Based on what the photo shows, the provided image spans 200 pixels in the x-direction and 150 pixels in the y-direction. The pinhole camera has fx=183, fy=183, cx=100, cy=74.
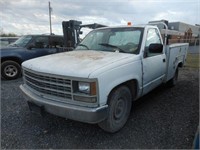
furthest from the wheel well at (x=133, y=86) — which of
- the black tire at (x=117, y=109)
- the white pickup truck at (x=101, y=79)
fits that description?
the black tire at (x=117, y=109)

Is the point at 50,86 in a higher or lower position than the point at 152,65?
lower

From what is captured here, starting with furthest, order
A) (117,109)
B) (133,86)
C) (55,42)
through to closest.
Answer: (55,42) < (133,86) < (117,109)

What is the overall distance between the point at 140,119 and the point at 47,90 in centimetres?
190

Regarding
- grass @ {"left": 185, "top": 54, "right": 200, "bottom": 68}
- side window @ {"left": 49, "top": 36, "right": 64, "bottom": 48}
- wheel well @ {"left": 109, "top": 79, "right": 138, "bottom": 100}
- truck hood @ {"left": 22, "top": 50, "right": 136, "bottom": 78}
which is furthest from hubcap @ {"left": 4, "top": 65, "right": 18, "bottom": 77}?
grass @ {"left": 185, "top": 54, "right": 200, "bottom": 68}

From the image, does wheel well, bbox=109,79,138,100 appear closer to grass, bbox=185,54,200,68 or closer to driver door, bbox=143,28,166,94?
driver door, bbox=143,28,166,94

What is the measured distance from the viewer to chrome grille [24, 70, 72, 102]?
2.63 m

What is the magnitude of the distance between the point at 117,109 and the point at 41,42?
536cm

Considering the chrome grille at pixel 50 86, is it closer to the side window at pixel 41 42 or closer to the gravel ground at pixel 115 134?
the gravel ground at pixel 115 134

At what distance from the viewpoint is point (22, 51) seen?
7.04 meters

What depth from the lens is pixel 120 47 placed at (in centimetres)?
365

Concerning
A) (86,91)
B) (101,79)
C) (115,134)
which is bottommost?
(115,134)

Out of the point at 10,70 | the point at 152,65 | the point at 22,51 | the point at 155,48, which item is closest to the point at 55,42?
the point at 22,51

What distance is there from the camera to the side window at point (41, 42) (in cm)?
727

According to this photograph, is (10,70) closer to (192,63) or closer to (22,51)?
(22,51)
